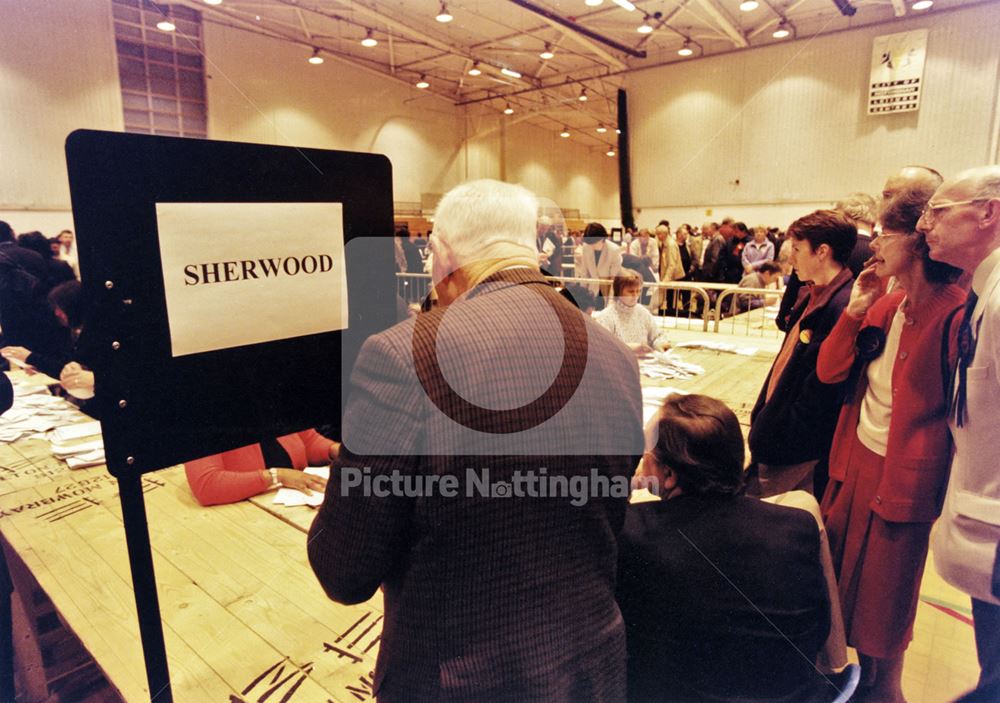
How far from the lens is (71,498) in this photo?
6.28 feet

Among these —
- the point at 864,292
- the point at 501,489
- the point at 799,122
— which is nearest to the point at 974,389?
the point at 864,292

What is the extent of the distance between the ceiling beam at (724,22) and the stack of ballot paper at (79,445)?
10.4 meters

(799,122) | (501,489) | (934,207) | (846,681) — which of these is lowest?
(846,681)

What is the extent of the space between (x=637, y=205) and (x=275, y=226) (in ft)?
46.2

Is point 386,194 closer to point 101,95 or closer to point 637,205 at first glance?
point 101,95

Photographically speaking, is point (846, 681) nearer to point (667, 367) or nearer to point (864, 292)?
point (864, 292)

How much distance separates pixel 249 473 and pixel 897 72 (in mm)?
12613

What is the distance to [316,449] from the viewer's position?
2.29m

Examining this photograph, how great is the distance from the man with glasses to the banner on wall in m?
11.5

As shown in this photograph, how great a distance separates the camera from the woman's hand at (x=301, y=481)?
1.97 meters

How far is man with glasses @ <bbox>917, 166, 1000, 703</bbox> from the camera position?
127 cm

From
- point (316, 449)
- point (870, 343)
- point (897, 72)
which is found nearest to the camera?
point (870, 343)

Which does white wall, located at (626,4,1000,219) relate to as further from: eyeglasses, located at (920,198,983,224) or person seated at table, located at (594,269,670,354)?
eyeglasses, located at (920,198,983,224)

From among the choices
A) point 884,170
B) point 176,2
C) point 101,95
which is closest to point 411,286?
point 101,95
